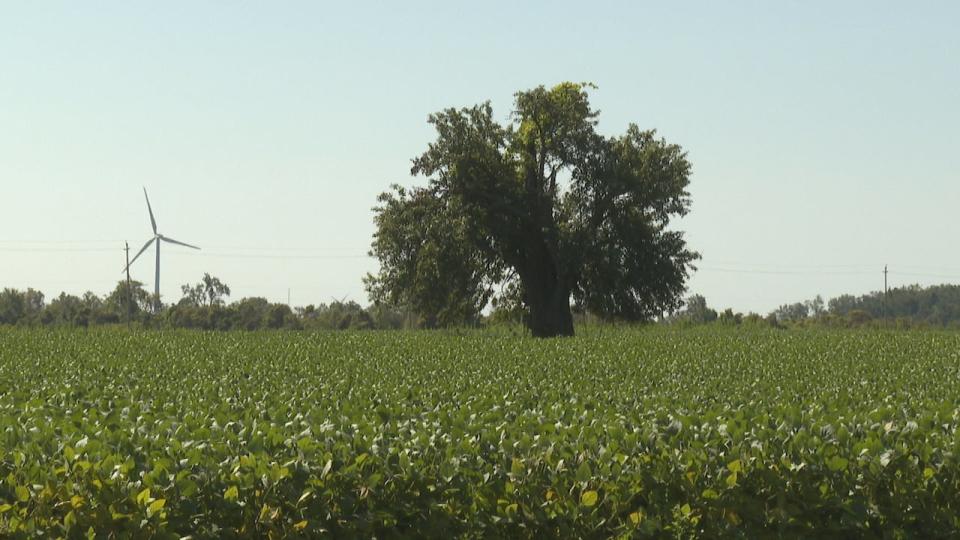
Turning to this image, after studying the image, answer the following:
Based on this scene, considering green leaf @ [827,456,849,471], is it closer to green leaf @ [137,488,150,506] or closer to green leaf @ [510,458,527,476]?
green leaf @ [510,458,527,476]

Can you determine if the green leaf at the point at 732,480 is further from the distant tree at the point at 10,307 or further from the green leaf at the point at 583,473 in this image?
the distant tree at the point at 10,307

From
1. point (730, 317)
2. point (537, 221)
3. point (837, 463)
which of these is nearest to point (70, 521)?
point (837, 463)

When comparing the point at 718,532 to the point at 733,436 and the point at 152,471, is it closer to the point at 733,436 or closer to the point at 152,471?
the point at 733,436

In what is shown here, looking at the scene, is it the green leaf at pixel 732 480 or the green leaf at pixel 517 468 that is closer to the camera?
the green leaf at pixel 517 468

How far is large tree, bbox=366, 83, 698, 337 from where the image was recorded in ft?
181

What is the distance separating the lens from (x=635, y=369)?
98.2 ft

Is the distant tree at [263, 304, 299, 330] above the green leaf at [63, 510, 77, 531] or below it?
above

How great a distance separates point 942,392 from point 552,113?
34462mm

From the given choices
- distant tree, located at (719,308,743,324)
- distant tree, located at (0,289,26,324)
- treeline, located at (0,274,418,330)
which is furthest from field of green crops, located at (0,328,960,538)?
distant tree, located at (0,289,26,324)

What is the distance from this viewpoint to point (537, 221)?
181 ft

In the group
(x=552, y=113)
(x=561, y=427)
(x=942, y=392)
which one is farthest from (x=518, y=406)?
(x=552, y=113)

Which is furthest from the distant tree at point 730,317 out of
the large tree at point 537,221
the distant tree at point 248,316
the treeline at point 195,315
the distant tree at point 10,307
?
the distant tree at point 10,307

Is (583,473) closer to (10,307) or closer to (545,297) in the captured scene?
(545,297)

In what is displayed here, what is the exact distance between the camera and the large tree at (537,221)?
5516 centimetres
